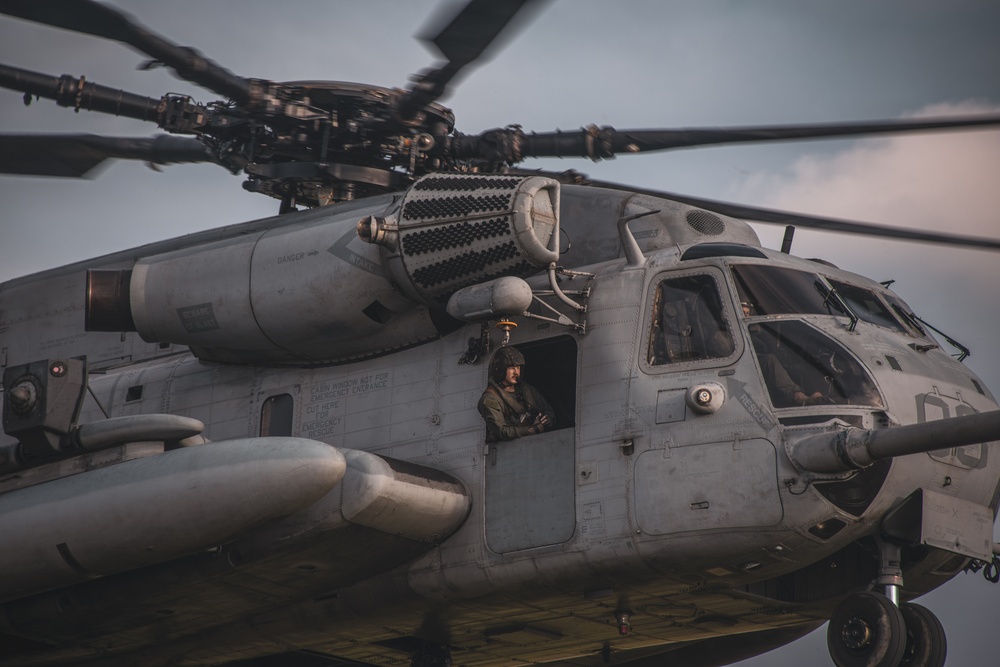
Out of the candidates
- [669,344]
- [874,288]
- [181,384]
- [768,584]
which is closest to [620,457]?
[669,344]

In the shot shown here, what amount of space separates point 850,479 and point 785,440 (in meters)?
0.49

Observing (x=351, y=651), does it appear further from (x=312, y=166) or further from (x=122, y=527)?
(x=312, y=166)

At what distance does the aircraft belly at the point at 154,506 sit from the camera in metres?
9.77

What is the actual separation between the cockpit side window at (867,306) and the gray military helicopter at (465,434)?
4cm

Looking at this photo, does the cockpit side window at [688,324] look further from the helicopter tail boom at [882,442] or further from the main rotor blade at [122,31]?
the main rotor blade at [122,31]

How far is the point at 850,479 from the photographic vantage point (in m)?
9.35

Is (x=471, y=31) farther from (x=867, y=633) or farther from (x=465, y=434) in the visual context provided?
(x=867, y=633)

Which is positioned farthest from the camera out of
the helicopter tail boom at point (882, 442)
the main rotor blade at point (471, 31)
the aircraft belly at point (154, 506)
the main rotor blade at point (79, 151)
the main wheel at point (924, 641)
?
the main rotor blade at point (79, 151)

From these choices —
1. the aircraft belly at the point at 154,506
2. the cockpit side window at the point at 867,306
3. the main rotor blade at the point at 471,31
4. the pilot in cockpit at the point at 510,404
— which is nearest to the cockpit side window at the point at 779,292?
the cockpit side window at the point at 867,306

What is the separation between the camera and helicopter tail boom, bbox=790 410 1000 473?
8664 mm

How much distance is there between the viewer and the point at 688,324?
10273 millimetres

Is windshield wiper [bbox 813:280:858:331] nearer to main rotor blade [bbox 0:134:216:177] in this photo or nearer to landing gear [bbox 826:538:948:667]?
landing gear [bbox 826:538:948:667]

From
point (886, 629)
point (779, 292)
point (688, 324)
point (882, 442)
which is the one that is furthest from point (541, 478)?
point (886, 629)

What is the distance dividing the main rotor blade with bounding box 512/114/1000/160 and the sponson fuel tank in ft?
3.41
